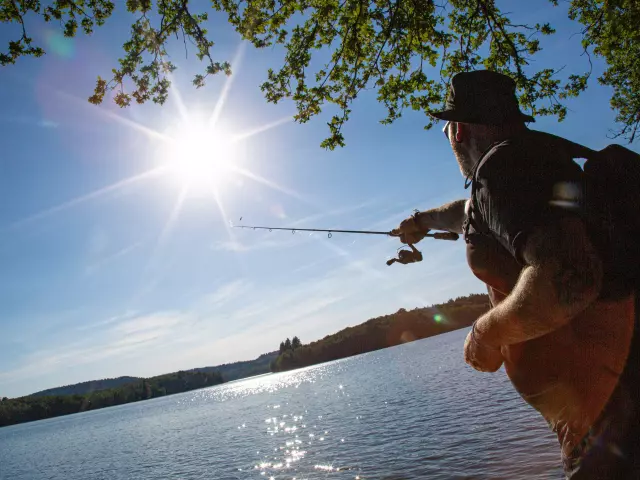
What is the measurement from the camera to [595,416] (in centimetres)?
209

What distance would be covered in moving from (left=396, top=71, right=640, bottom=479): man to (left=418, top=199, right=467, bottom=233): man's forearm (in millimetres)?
863

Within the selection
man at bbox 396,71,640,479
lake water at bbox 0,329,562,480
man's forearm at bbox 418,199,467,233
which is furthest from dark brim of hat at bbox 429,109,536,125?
lake water at bbox 0,329,562,480

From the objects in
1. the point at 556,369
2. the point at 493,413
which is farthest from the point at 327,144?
the point at 493,413

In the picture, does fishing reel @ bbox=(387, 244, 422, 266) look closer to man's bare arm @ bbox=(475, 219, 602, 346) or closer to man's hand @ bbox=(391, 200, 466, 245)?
man's hand @ bbox=(391, 200, 466, 245)

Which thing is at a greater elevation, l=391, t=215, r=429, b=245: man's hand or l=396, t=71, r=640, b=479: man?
l=391, t=215, r=429, b=245: man's hand

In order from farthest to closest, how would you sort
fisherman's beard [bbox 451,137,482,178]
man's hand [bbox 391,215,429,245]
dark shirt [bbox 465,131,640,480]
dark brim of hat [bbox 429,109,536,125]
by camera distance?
1. man's hand [bbox 391,215,429,245]
2. fisherman's beard [bbox 451,137,482,178]
3. dark brim of hat [bbox 429,109,536,125]
4. dark shirt [bbox 465,131,640,480]

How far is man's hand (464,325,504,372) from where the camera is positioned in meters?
2.24

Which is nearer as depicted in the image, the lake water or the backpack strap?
the backpack strap

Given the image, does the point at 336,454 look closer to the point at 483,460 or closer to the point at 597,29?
the point at 483,460

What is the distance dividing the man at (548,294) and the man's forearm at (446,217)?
86 cm

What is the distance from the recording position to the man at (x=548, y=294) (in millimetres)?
1788

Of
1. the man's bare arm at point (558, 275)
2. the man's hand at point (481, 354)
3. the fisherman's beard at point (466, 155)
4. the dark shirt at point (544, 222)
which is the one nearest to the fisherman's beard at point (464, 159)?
the fisherman's beard at point (466, 155)

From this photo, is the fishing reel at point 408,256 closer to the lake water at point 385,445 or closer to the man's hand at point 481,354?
the man's hand at point 481,354

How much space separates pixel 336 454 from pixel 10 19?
18810 millimetres
